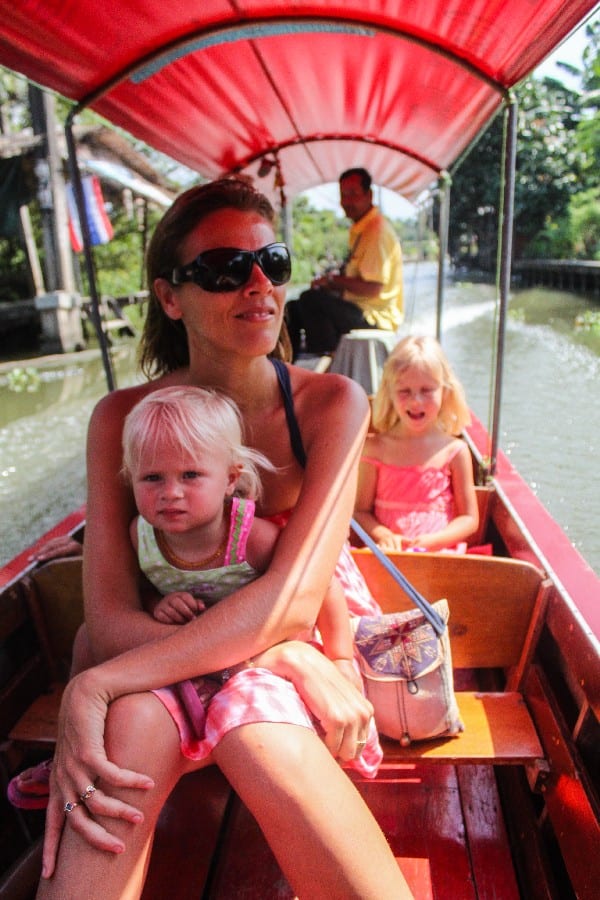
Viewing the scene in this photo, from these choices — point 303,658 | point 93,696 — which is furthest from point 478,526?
point 93,696

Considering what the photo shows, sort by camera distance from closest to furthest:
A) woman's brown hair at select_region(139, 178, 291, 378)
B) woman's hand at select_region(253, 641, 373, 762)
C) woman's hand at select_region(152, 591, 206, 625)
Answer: woman's hand at select_region(253, 641, 373, 762) → woman's hand at select_region(152, 591, 206, 625) → woman's brown hair at select_region(139, 178, 291, 378)

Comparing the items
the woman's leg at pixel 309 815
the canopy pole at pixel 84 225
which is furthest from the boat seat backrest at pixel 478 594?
the canopy pole at pixel 84 225

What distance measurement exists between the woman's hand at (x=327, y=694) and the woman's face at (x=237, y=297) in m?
0.77

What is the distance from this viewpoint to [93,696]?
1268 millimetres

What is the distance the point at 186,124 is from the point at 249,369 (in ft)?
7.38

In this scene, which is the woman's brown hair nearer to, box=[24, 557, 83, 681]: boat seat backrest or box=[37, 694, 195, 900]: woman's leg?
box=[24, 557, 83, 681]: boat seat backrest

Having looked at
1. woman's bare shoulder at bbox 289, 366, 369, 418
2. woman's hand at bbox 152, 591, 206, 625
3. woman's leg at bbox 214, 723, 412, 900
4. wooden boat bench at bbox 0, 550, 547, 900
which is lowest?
wooden boat bench at bbox 0, 550, 547, 900

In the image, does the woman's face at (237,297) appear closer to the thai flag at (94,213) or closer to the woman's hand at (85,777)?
the woman's hand at (85,777)

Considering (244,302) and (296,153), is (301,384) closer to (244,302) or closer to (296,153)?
(244,302)

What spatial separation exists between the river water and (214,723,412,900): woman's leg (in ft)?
8.58

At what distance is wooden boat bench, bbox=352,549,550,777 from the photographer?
5.82 feet

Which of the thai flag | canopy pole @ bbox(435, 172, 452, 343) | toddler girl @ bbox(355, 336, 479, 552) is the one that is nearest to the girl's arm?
toddler girl @ bbox(355, 336, 479, 552)

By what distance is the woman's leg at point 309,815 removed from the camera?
1.13 meters

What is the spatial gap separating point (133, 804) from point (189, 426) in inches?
30.0
